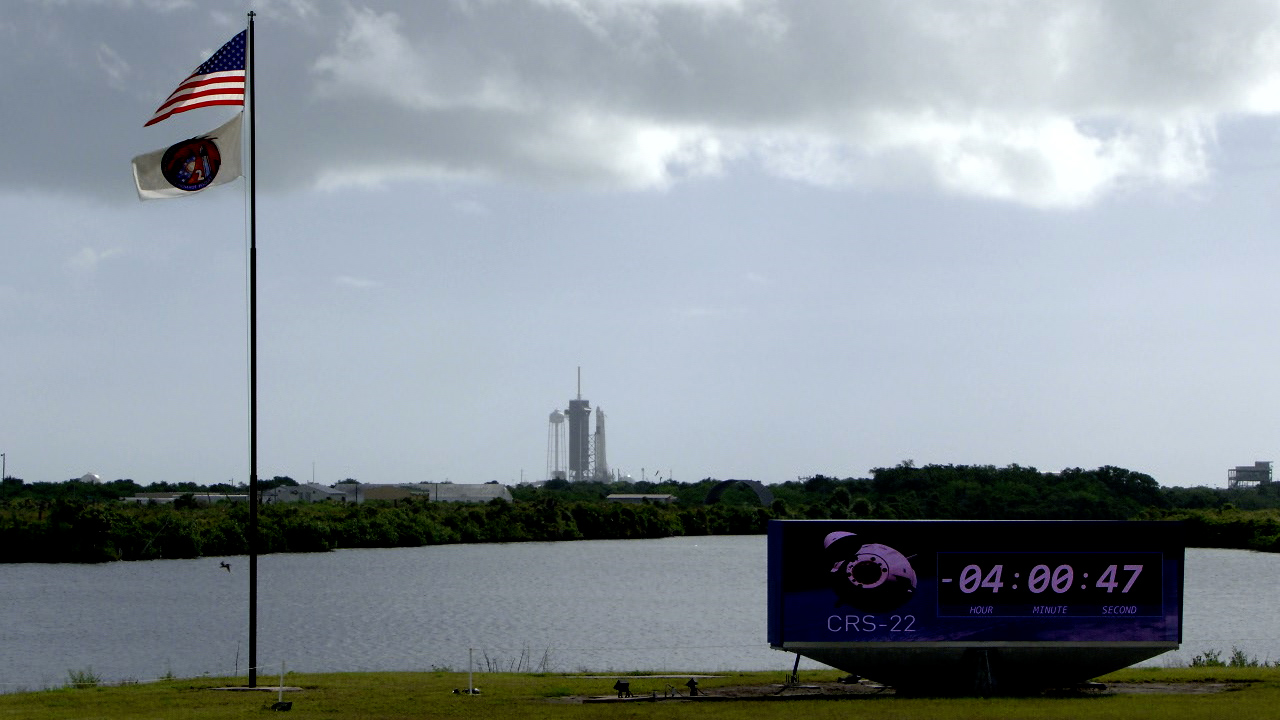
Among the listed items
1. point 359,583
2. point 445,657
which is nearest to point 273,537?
point 359,583

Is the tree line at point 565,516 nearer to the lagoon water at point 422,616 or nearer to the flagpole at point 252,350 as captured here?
the lagoon water at point 422,616

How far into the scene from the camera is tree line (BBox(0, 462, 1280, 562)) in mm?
106875

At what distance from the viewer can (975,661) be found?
27.9 m

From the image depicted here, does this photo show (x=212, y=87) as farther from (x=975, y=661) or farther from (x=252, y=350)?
Answer: (x=975, y=661)

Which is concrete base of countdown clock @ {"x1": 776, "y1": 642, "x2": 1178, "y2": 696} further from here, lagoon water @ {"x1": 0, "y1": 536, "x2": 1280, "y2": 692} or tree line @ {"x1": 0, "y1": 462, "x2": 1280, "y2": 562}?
tree line @ {"x1": 0, "y1": 462, "x2": 1280, "y2": 562}

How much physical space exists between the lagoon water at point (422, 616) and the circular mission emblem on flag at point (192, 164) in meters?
10.2

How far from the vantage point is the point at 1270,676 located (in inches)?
1206

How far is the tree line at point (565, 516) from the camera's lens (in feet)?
351

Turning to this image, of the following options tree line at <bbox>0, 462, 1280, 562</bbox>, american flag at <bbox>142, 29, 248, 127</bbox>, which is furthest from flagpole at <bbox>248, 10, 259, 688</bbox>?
tree line at <bbox>0, 462, 1280, 562</bbox>

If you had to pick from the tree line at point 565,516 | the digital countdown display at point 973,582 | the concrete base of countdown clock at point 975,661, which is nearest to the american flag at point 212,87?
the digital countdown display at point 973,582

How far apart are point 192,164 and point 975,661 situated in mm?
17530

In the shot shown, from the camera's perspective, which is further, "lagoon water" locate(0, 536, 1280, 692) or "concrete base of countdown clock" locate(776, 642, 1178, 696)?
"lagoon water" locate(0, 536, 1280, 692)

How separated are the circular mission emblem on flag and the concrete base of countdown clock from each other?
559 inches

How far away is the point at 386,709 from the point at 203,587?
62.1 meters
